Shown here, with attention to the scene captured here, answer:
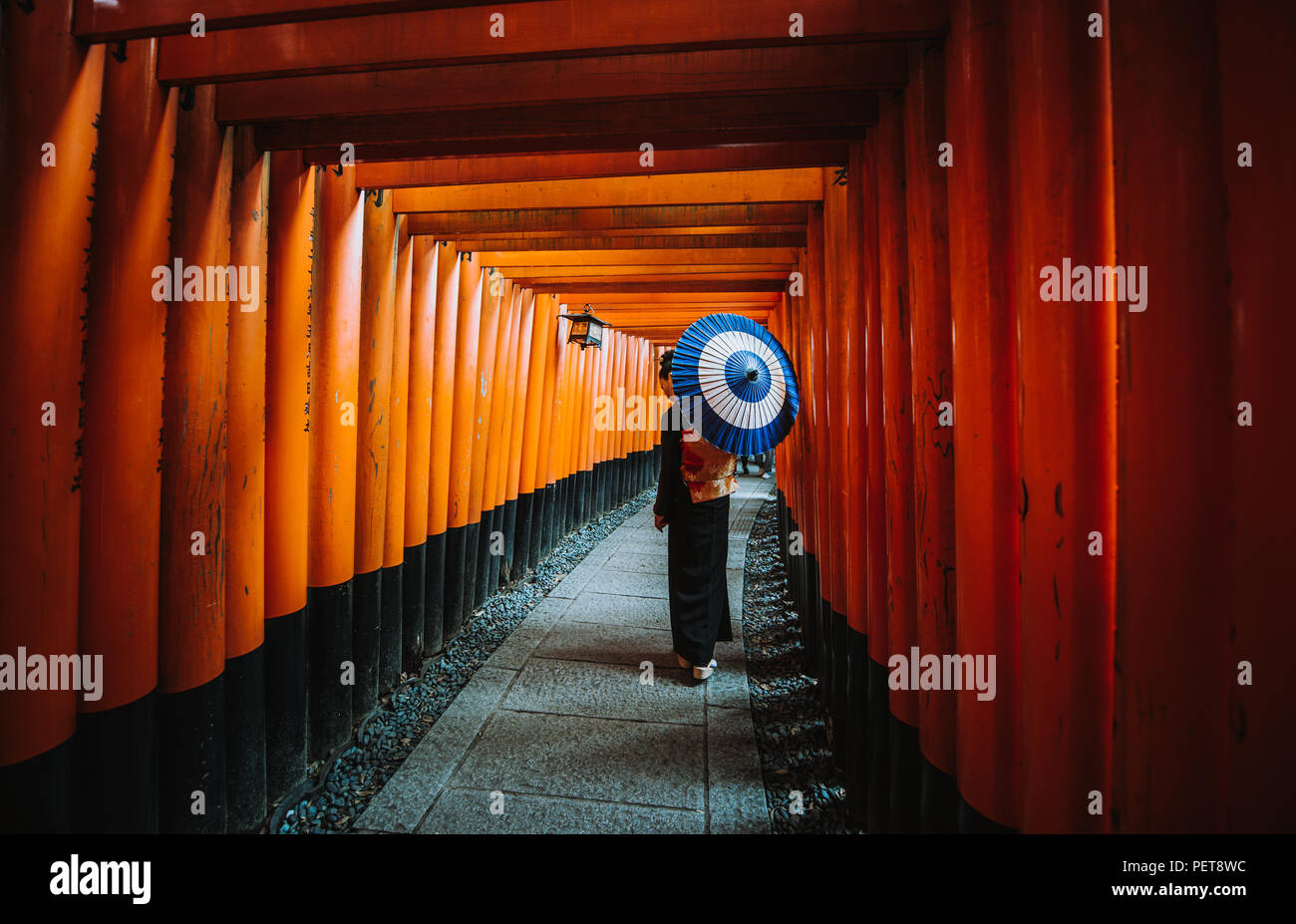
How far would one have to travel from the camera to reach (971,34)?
158cm

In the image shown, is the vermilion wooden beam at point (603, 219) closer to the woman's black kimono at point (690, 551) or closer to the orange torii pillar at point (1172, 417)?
the woman's black kimono at point (690, 551)

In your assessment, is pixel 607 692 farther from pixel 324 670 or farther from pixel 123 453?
pixel 123 453

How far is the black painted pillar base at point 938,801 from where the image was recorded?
187cm

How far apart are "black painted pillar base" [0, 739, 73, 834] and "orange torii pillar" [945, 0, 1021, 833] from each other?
2.84 meters

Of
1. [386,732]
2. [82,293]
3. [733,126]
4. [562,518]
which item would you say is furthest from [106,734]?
[562,518]

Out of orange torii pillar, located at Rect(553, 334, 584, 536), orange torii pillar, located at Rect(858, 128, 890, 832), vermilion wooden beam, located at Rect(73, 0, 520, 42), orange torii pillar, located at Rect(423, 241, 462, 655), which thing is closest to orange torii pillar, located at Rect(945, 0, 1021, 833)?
orange torii pillar, located at Rect(858, 128, 890, 832)

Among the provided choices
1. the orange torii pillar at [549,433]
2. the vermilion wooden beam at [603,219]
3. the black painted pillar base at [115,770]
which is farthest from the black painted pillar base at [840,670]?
the orange torii pillar at [549,433]

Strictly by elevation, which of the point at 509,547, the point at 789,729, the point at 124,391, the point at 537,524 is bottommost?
the point at 789,729

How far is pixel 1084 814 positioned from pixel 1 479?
3.09 m

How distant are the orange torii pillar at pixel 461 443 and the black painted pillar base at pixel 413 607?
0.54 metres

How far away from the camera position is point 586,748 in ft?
11.2

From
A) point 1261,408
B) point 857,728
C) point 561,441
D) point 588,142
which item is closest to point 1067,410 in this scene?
point 1261,408

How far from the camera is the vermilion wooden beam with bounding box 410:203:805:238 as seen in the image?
414cm

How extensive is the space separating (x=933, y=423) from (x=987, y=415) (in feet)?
1.08
